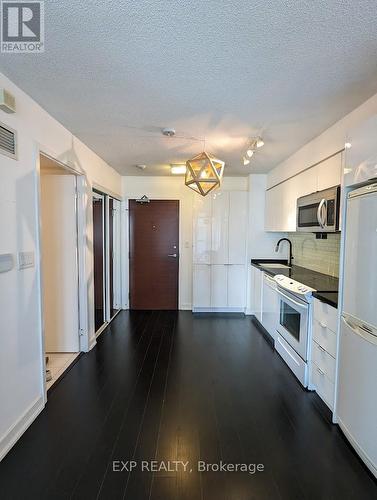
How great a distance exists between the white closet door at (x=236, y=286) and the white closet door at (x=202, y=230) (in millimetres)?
470

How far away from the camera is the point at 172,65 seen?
5.65 feet

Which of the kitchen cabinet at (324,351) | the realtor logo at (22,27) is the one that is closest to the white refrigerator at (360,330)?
the kitchen cabinet at (324,351)

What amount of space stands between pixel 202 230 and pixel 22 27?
3.78m

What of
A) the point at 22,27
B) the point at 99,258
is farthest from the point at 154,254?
the point at 22,27

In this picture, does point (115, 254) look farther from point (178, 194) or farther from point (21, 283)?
point (21, 283)

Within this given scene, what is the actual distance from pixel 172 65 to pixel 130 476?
2448 mm

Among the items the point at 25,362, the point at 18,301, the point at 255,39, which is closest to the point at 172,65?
the point at 255,39

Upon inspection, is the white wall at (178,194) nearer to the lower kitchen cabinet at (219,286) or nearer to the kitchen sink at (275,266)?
the lower kitchen cabinet at (219,286)

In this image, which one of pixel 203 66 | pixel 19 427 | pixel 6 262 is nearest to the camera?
pixel 203 66

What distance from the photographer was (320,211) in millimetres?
2729

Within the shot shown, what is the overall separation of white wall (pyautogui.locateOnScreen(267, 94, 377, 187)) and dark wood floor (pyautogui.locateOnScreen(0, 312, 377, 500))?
2233mm

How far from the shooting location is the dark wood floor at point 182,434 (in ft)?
5.36

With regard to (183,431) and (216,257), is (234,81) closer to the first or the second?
(183,431)

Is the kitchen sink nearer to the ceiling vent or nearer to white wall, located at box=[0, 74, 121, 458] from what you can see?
white wall, located at box=[0, 74, 121, 458]
